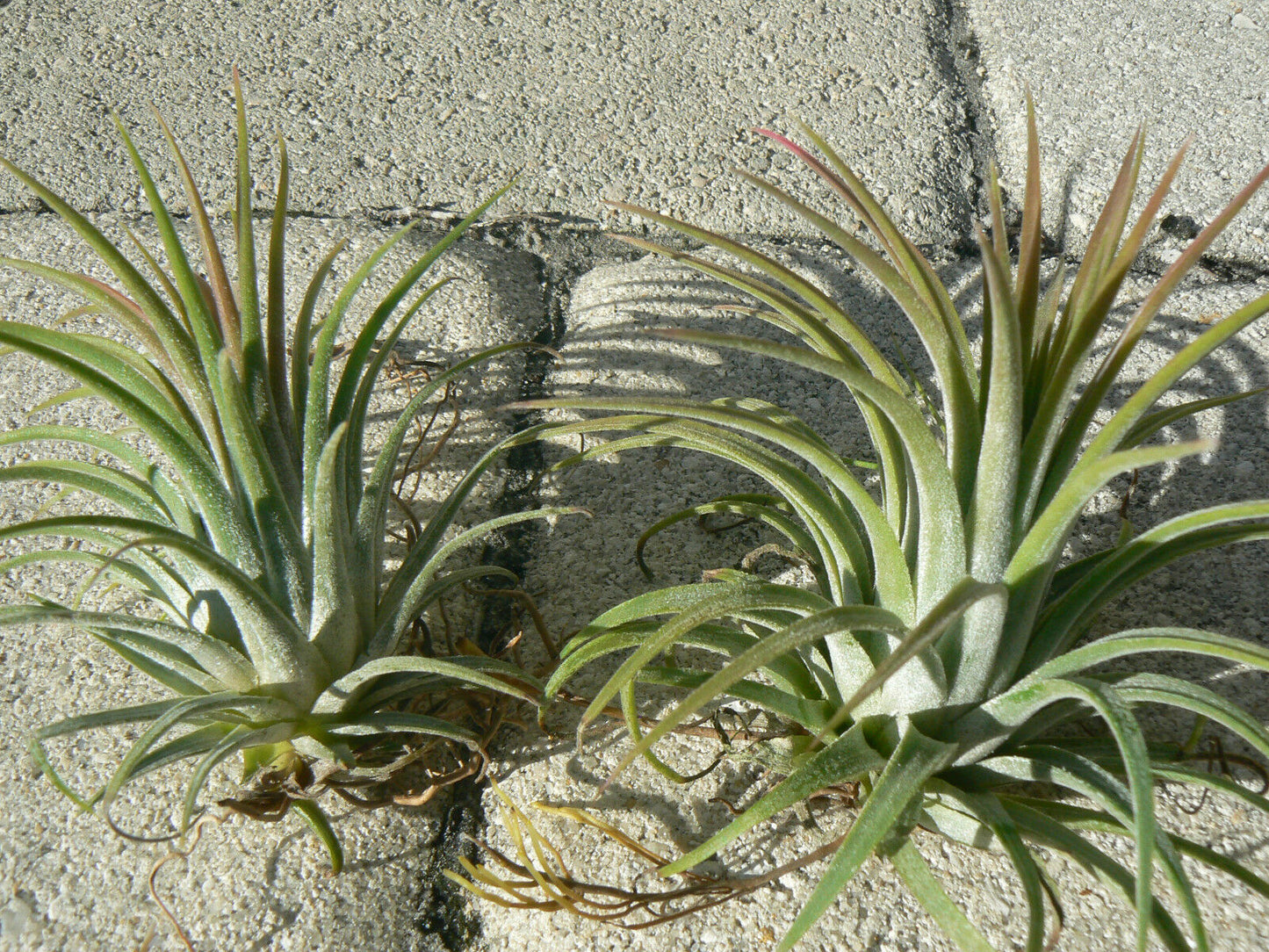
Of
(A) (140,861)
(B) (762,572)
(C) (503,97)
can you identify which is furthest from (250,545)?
(C) (503,97)

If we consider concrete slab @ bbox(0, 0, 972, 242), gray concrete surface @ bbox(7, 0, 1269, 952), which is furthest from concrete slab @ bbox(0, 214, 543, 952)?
concrete slab @ bbox(0, 0, 972, 242)

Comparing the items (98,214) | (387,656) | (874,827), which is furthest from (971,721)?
→ (98,214)

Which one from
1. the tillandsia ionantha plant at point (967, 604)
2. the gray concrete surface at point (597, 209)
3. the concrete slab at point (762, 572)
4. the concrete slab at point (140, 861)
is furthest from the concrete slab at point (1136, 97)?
the concrete slab at point (140, 861)

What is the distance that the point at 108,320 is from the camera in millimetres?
1225

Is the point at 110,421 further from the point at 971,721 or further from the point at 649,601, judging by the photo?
the point at 971,721

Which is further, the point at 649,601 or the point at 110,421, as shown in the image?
the point at 110,421

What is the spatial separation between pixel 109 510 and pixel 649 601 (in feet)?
2.07

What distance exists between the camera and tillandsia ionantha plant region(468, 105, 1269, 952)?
1.96ft

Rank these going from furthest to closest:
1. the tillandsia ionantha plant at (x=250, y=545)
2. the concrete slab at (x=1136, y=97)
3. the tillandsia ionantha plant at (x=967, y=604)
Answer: the concrete slab at (x=1136, y=97) < the tillandsia ionantha plant at (x=250, y=545) < the tillandsia ionantha plant at (x=967, y=604)

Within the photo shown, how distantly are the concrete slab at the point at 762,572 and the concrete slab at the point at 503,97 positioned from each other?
0.66ft

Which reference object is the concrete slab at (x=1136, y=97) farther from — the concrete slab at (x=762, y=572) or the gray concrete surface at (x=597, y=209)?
the concrete slab at (x=762, y=572)

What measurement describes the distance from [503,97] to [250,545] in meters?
Result: 0.96

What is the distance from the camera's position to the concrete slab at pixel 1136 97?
1297 millimetres

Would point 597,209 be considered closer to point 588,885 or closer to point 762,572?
point 762,572
